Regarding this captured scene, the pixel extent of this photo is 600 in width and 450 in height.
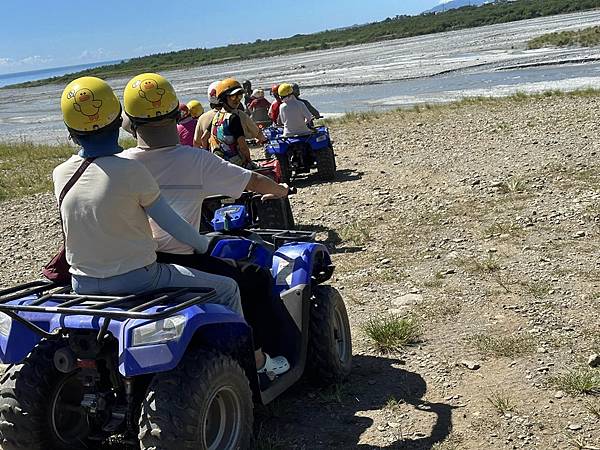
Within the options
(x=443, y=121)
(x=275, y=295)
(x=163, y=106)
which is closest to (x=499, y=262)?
(x=275, y=295)

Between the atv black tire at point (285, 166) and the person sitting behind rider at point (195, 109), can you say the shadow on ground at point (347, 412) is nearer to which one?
the person sitting behind rider at point (195, 109)

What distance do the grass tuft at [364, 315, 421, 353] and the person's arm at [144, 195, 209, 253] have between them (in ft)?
7.59

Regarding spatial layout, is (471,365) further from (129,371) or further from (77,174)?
(77,174)

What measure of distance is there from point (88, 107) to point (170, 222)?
0.64 m

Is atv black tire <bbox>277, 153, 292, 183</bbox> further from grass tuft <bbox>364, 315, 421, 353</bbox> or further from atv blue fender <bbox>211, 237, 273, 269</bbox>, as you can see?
atv blue fender <bbox>211, 237, 273, 269</bbox>

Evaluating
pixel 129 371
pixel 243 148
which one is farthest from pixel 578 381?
pixel 243 148

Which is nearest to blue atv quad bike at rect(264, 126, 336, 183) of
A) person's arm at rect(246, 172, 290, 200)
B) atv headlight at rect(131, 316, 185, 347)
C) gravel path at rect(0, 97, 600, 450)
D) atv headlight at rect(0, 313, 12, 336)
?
gravel path at rect(0, 97, 600, 450)

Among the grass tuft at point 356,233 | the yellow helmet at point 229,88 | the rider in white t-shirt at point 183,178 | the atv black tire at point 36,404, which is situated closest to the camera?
→ the atv black tire at point 36,404

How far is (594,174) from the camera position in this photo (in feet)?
35.3

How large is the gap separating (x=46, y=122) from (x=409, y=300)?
1522 inches

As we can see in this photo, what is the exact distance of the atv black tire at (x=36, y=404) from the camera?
13.4 feet

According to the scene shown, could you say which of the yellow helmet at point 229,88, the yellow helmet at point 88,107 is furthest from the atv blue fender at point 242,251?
the yellow helmet at point 229,88

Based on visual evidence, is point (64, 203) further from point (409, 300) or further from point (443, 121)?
point (443, 121)

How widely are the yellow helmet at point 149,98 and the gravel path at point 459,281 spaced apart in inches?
73.3
